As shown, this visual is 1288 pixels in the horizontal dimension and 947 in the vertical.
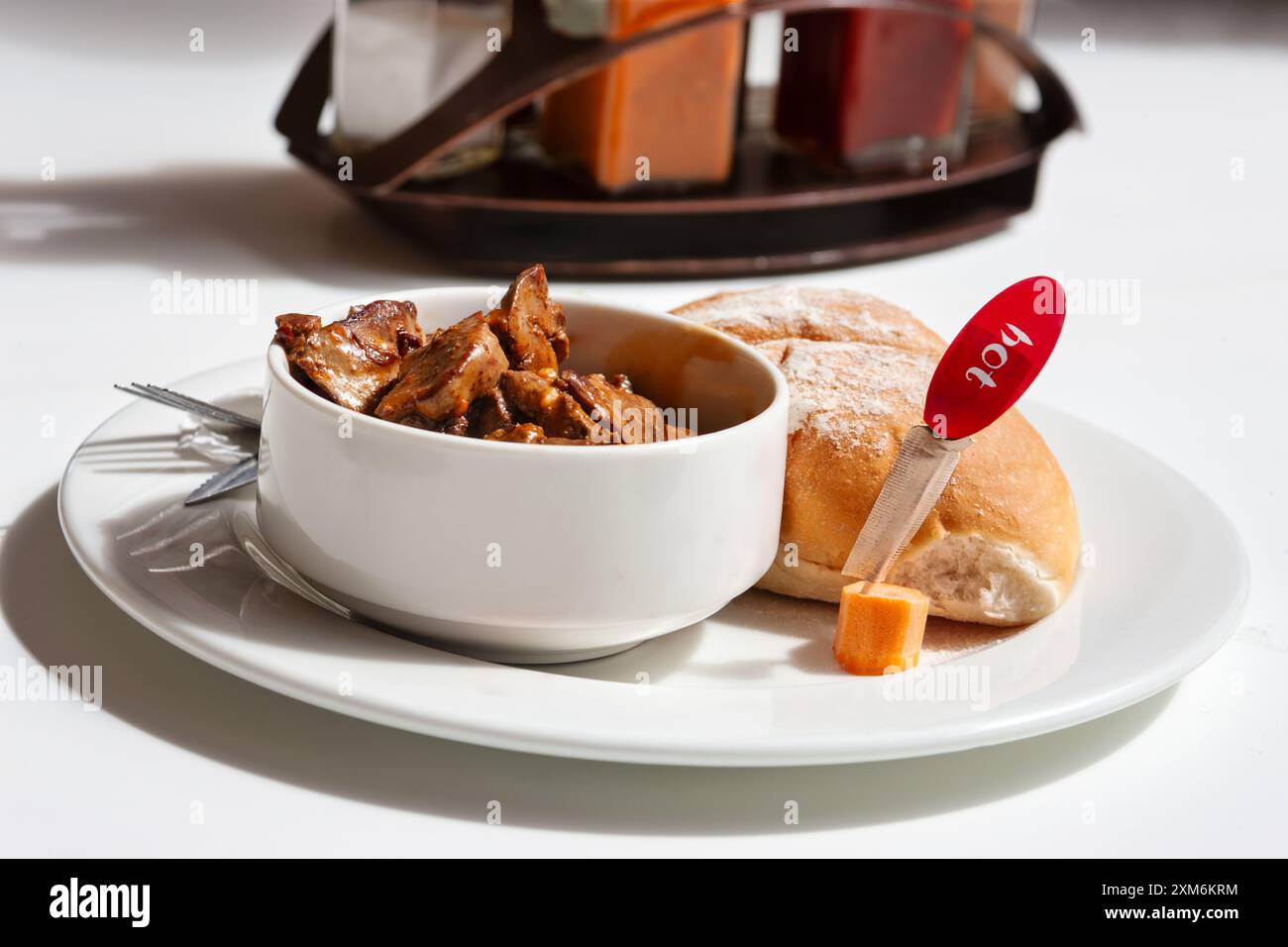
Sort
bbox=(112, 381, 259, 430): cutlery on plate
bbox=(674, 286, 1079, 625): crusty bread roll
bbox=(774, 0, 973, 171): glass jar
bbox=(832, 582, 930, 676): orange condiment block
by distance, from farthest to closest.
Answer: bbox=(774, 0, 973, 171): glass jar, bbox=(112, 381, 259, 430): cutlery on plate, bbox=(674, 286, 1079, 625): crusty bread roll, bbox=(832, 582, 930, 676): orange condiment block

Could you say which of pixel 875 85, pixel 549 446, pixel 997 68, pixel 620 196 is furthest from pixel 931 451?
pixel 997 68

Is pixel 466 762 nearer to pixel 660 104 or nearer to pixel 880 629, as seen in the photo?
pixel 880 629

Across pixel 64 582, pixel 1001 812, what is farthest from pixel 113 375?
pixel 1001 812

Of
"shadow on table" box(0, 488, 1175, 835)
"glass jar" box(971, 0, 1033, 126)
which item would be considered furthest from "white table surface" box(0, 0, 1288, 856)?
"glass jar" box(971, 0, 1033, 126)

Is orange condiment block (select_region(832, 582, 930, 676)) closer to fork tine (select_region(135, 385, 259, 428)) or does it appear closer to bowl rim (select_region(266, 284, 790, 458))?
bowl rim (select_region(266, 284, 790, 458))
